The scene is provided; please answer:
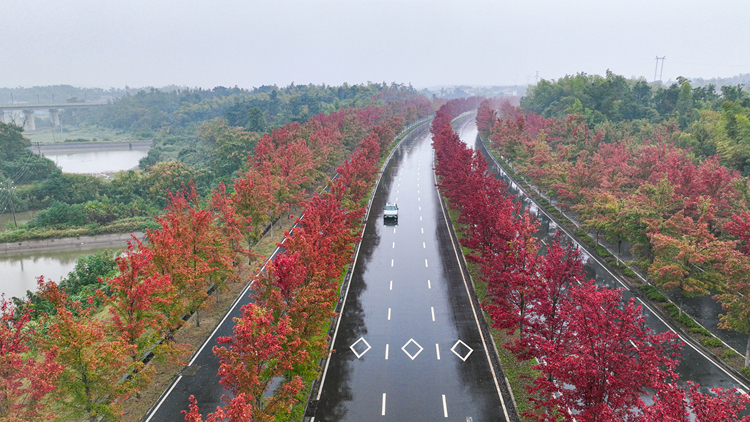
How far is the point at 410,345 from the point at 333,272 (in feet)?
19.7

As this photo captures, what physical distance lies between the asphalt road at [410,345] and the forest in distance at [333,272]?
5.25 feet

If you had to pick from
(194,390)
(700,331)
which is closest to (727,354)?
(700,331)

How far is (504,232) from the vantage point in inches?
888

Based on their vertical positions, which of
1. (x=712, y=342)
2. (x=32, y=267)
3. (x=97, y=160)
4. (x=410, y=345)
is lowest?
(x=32, y=267)

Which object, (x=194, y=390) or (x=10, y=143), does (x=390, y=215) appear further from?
(x=10, y=143)

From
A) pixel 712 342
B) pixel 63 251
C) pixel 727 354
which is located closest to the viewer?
pixel 727 354

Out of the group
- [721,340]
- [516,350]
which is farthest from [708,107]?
[516,350]

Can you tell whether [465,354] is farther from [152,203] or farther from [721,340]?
[152,203]

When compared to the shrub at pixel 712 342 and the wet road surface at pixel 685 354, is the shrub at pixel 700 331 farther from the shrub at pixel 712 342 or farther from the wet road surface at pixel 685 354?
the wet road surface at pixel 685 354

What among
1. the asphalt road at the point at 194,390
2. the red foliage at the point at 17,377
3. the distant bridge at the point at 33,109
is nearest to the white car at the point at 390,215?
the asphalt road at the point at 194,390

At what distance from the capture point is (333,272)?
20922mm

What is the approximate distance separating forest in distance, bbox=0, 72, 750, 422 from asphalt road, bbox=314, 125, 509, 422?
5.25 ft

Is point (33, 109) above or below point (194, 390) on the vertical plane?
above

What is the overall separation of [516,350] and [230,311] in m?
17.4
